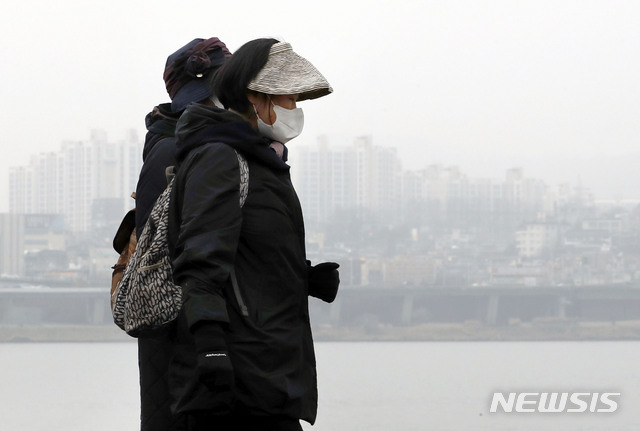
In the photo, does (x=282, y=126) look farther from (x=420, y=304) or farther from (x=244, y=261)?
(x=420, y=304)

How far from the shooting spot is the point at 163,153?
278 centimetres

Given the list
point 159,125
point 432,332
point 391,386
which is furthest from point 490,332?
point 159,125

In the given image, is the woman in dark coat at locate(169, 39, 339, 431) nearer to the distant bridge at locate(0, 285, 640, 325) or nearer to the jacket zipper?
the jacket zipper

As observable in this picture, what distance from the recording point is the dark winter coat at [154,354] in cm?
263

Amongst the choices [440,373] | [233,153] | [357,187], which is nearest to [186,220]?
[233,153]

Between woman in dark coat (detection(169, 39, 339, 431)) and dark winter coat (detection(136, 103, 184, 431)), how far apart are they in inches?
15.3

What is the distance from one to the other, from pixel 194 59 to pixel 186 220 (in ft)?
2.53

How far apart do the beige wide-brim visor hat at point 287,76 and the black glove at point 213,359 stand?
1.63ft

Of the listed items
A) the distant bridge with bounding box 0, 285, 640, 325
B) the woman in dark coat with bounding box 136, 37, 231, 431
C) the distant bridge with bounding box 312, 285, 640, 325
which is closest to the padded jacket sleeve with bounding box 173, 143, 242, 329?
the woman in dark coat with bounding box 136, 37, 231, 431

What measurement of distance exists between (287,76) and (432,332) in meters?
84.7

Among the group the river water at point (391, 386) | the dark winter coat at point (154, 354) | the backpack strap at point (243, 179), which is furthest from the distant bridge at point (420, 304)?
the backpack strap at point (243, 179)

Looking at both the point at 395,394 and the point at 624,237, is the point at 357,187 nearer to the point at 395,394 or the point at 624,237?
the point at 624,237

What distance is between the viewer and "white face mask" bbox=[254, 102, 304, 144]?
2307 mm

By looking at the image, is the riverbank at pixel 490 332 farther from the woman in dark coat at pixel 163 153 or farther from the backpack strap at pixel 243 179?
the backpack strap at pixel 243 179
